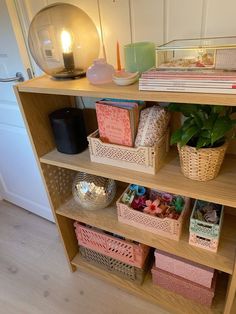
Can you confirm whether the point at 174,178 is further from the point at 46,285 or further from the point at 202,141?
the point at 46,285

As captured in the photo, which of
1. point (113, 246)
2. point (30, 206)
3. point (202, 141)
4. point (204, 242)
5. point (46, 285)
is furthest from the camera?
point (30, 206)

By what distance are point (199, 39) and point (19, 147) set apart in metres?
1.24

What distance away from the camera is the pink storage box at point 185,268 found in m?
1.10

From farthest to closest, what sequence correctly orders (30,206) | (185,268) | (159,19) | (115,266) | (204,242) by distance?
Result: (30,206) < (115,266) < (185,268) < (204,242) < (159,19)

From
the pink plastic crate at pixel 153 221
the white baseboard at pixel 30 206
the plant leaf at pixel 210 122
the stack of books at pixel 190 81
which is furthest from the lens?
the white baseboard at pixel 30 206

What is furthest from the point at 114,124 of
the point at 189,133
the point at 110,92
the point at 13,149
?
the point at 13,149

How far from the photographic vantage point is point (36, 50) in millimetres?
1012

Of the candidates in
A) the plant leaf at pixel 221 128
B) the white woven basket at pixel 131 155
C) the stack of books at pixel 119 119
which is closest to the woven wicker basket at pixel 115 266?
the white woven basket at pixel 131 155

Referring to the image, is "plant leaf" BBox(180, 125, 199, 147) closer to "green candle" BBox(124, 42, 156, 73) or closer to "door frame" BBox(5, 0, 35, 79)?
"green candle" BBox(124, 42, 156, 73)

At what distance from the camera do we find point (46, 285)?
1.48 m

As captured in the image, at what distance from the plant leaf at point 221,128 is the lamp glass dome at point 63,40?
1.84 ft

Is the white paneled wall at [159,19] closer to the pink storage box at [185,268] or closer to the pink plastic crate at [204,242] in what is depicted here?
the pink plastic crate at [204,242]

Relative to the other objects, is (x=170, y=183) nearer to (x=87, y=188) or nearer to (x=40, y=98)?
(x=87, y=188)

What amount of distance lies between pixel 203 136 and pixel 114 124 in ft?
1.07
